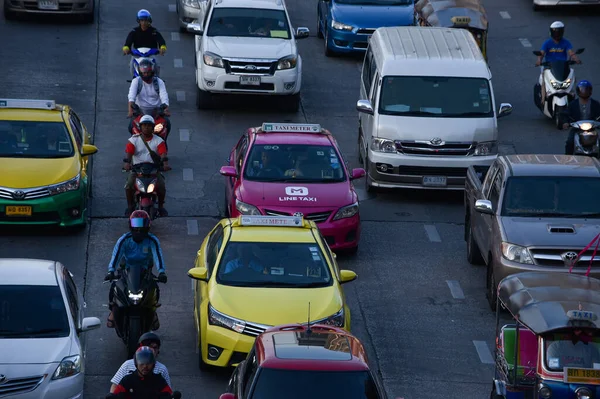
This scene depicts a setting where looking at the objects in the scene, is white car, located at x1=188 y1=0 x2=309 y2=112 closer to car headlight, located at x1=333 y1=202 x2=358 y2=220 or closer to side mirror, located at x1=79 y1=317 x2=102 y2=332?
car headlight, located at x1=333 y1=202 x2=358 y2=220

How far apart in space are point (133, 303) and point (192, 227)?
20.4ft

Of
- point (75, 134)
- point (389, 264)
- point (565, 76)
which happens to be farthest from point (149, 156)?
point (565, 76)

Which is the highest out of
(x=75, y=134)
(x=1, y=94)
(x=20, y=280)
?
(x=20, y=280)

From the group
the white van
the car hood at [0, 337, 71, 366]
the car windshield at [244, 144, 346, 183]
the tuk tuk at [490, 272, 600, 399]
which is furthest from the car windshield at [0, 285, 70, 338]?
the white van

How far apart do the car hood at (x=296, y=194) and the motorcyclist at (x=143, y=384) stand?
314 inches

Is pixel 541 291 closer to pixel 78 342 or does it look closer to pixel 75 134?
pixel 78 342

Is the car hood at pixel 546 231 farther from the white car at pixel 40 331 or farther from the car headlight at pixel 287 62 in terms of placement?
the car headlight at pixel 287 62

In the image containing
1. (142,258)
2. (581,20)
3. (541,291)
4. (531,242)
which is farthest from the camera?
(581,20)

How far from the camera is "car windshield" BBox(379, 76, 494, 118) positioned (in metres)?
25.5

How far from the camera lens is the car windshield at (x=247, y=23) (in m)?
29.8

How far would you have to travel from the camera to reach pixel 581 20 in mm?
37469

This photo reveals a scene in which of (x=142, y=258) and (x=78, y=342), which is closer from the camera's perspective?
(x=78, y=342)

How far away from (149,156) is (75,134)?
1.47 metres

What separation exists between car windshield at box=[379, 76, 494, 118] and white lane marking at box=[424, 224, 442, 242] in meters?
2.16
